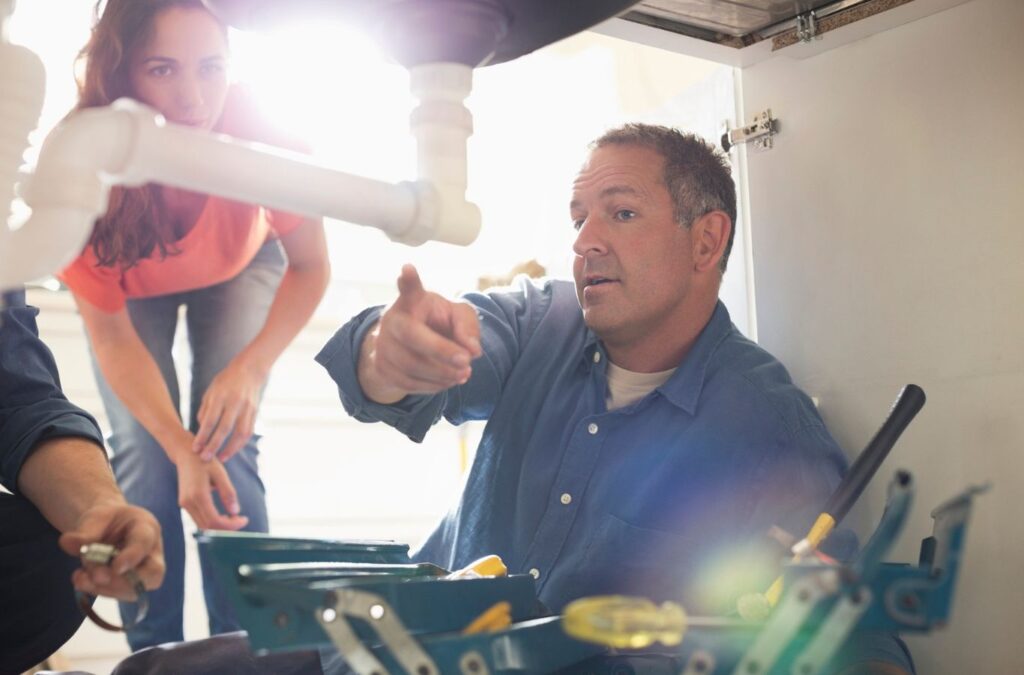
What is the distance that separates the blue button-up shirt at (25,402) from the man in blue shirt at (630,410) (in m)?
0.20

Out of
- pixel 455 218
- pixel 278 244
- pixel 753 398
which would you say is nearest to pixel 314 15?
pixel 455 218

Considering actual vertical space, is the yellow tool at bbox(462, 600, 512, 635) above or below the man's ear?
below

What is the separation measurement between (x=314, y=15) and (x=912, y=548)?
0.71 meters

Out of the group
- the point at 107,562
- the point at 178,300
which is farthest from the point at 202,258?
the point at 107,562

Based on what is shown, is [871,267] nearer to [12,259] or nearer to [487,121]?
[12,259]

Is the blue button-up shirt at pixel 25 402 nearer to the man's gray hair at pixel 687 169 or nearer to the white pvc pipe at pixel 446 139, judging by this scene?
the white pvc pipe at pixel 446 139

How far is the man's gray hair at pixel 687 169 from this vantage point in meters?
1.04

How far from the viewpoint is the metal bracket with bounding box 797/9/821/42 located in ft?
3.31

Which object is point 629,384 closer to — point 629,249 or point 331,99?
point 629,249

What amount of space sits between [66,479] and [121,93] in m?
0.64

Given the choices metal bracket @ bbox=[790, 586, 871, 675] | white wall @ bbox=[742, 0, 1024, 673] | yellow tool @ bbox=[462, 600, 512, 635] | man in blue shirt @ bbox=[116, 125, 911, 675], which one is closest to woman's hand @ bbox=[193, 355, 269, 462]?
man in blue shirt @ bbox=[116, 125, 911, 675]

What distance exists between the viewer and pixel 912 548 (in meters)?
0.94

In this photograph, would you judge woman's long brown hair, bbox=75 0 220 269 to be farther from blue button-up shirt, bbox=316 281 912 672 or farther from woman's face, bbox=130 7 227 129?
blue button-up shirt, bbox=316 281 912 672

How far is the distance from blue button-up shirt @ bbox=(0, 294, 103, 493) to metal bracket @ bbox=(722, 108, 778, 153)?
2.31 feet
